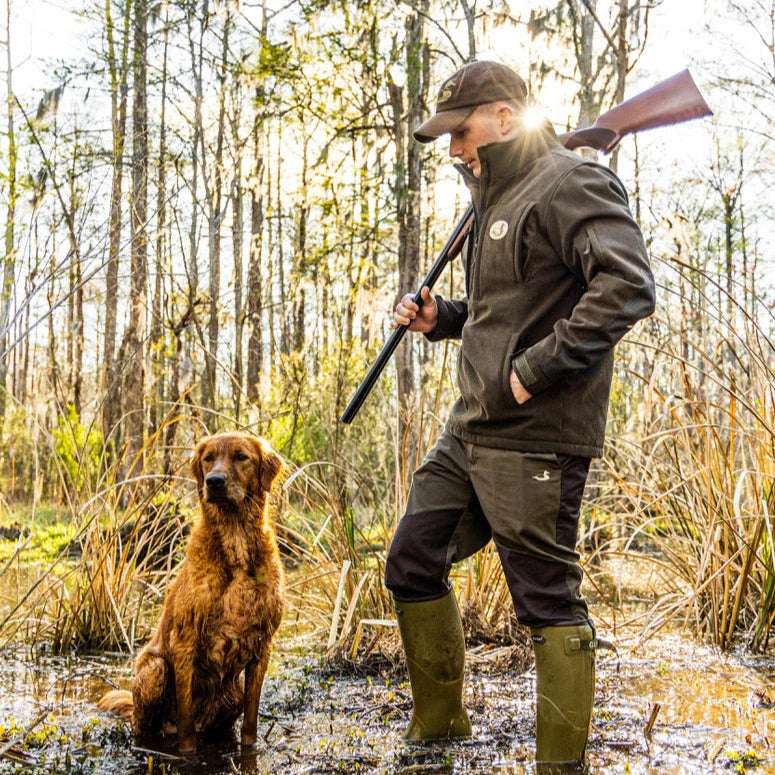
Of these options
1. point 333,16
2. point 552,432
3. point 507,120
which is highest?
point 333,16

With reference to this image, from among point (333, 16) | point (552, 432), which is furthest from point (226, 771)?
point (333, 16)

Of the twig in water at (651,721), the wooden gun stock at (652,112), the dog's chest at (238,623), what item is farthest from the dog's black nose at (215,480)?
the wooden gun stock at (652,112)

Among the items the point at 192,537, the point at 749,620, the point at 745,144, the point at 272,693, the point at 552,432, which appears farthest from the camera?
the point at 745,144

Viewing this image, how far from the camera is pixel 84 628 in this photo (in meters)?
4.35

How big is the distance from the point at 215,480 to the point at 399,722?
116cm

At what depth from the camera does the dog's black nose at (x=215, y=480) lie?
3.09 metres

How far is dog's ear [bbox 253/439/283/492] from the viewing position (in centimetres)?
330

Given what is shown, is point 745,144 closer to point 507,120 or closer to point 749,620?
point 749,620

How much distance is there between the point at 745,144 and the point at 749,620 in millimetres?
17491

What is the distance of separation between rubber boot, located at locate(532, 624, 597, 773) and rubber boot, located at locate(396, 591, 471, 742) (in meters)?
0.47

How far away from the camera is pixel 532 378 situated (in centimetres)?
243

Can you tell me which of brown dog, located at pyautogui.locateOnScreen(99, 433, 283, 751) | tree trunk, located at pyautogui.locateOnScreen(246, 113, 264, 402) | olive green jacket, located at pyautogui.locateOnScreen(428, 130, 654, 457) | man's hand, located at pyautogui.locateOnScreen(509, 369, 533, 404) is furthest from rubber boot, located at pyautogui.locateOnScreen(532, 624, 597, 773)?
tree trunk, located at pyautogui.locateOnScreen(246, 113, 264, 402)

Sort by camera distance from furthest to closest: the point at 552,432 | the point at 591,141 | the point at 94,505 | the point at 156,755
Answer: the point at 94,505
the point at 591,141
the point at 156,755
the point at 552,432

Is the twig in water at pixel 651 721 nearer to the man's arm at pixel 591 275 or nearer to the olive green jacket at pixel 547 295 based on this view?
the olive green jacket at pixel 547 295
